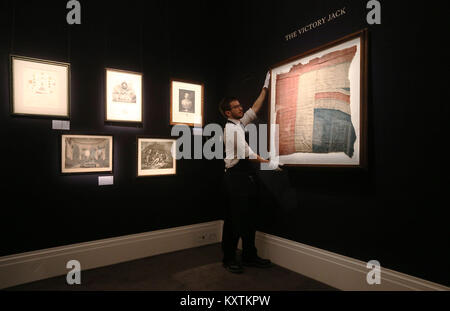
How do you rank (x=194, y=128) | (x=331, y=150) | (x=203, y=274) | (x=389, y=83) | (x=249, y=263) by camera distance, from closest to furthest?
(x=389, y=83), (x=331, y=150), (x=203, y=274), (x=249, y=263), (x=194, y=128)

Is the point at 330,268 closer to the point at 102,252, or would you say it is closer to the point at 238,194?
the point at 238,194

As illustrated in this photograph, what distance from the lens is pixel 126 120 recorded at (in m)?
3.00

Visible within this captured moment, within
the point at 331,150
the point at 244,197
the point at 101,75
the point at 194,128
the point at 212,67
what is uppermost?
the point at 212,67

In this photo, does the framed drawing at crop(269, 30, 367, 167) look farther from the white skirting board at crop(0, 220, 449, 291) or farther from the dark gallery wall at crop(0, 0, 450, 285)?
the white skirting board at crop(0, 220, 449, 291)

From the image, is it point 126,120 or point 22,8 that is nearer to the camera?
point 22,8

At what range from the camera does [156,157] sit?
320 cm

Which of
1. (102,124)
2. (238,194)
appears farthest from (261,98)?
(102,124)

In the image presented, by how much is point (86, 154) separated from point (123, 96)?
29.3 inches

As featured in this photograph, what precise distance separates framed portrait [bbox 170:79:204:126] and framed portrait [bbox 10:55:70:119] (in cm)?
114

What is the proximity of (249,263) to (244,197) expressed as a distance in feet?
2.43

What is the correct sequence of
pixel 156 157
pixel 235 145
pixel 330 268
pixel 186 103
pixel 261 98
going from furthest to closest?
pixel 186 103 → pixel 156 157 → pixel 261 98 → pixel 235 145 → pixel 330 268

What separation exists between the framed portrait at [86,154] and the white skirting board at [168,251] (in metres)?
0.78
